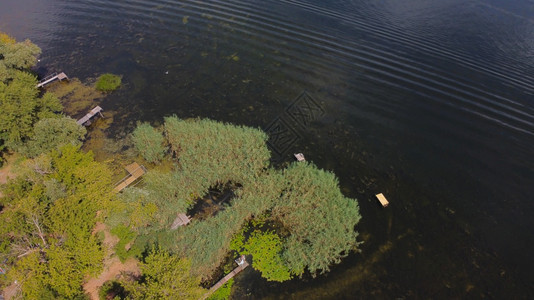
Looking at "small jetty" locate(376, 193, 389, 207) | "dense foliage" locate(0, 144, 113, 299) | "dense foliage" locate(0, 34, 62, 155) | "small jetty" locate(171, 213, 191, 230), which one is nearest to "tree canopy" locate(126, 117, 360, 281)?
"small jetty" locate(171, 213, 191, 230)

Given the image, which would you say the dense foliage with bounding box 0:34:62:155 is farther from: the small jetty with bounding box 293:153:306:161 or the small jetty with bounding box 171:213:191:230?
the small jetty with bounding box 293:153:306:161

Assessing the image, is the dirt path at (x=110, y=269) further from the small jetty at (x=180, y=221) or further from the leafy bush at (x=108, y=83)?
the leafy bush at (x=108, y=83)

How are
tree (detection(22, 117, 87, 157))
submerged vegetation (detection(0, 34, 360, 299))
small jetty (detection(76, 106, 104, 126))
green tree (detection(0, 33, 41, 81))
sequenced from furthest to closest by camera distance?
green tree (detection(0, 33, 41, 81)) → small jetty (detection(76, 106, 104, 126)) → tree (detection(22, 117, 87, 157)) → submerged vegetation (detection(0, 34, 360, 299))

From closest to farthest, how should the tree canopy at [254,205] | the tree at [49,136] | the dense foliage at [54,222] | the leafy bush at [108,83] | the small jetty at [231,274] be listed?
the dense foliage at [54,222]
the small jetty at [231,274]
the tree canopy at [254,205]
the tree at [49,136]
the leafy bush at [108,83]

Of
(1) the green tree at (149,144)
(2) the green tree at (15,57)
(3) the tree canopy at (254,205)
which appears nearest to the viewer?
(3) the tree canopy at (254,205)

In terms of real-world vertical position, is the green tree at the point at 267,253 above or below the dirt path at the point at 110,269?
above

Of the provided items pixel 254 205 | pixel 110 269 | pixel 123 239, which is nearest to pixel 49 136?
pixel 123 239

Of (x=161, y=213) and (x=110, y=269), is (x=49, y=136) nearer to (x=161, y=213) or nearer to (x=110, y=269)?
(x=161, y=213)

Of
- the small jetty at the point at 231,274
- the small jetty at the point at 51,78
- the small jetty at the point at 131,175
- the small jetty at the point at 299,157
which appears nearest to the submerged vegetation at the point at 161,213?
the small jetty at the point at 231,274
